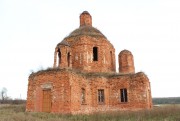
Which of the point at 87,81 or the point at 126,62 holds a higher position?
the point at 126,62

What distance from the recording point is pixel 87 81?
21.6 metres

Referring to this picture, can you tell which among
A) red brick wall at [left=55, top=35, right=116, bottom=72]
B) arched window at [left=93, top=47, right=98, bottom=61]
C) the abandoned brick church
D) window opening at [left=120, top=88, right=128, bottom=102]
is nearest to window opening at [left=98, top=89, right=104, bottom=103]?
the abandoned brick church

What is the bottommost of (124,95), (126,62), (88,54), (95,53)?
(124,95)

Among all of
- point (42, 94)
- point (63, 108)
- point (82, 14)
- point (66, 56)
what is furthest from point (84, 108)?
point (82, 14)

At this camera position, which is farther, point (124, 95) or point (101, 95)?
point (101, 95)

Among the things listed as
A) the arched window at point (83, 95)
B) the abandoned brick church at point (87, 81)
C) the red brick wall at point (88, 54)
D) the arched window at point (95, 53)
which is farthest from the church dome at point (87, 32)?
the arched window at point (83, 95)

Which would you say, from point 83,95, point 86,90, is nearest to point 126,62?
point 86,90

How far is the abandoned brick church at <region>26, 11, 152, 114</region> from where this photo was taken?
18797 mm

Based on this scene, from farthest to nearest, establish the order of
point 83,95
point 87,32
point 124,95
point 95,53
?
1. point 87,32
2. point 95,53
3. point 124,95
4. point 83,95

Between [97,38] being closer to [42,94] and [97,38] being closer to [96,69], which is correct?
[96,69]

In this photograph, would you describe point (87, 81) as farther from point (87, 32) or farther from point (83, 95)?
point (87, 32)

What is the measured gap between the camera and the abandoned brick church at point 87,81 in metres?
18.8

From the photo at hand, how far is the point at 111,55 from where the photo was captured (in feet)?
85.1

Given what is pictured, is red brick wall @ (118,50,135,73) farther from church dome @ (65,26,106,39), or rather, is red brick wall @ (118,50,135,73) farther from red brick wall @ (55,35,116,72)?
church dome @ (65,26,106,39)
